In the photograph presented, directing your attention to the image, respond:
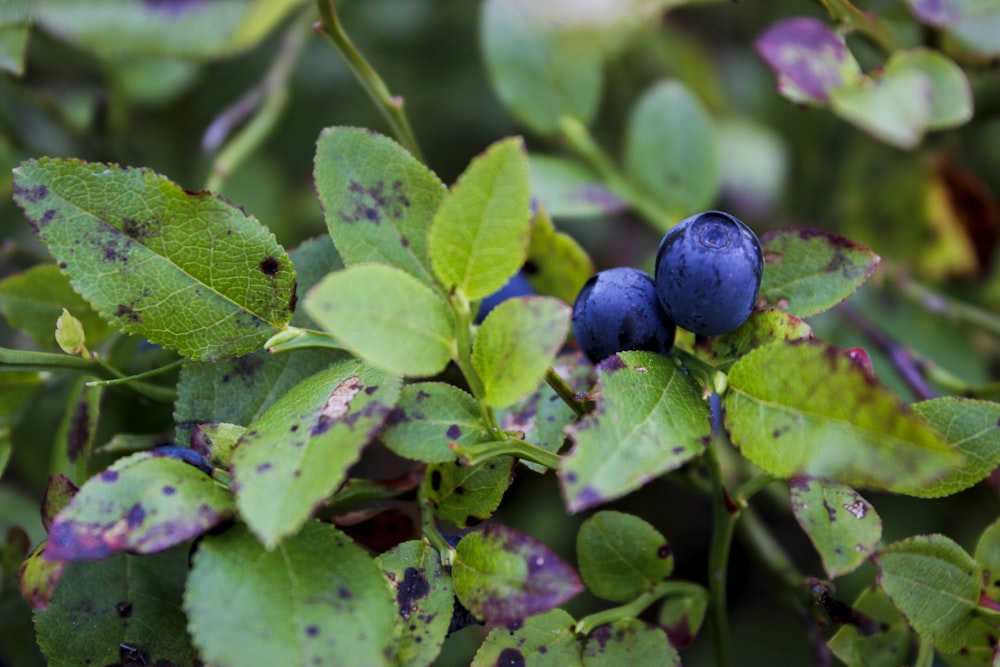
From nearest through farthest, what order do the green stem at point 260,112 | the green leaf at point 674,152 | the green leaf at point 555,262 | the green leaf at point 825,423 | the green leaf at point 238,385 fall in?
the green leaf at point 825,423 < the green leaf at point 238,385 < the green leaf at point 555,262 < the green stem at point 260,112 < the green leaf at point 674,152

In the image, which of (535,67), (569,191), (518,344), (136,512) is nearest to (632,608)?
(518,344)

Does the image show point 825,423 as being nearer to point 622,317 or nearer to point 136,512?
point 622,317

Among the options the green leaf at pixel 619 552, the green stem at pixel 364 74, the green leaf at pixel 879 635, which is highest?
the green stem at pixel 364 74

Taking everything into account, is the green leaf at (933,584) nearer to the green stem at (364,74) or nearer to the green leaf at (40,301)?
the green stem at (364,74)

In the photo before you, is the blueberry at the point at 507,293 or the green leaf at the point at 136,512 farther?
the blueberry at the point at 507,293

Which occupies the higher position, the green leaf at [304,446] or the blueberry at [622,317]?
the green leaf at [304,446]

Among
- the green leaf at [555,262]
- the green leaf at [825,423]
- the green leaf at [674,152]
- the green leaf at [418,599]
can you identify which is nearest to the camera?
Result: the green leaf at [825,423]

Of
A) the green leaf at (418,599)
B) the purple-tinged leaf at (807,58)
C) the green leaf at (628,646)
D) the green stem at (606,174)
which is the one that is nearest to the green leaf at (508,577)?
the green leaf at (418,599)
